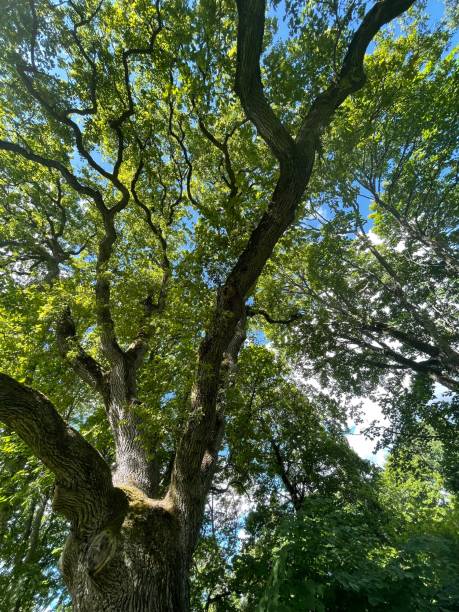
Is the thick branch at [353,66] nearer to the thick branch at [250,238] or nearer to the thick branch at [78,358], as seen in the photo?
the thick branch at [250,238]

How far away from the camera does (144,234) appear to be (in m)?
9.92

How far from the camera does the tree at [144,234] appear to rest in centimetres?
310

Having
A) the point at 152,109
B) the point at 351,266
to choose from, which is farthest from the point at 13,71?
the point at 351,266

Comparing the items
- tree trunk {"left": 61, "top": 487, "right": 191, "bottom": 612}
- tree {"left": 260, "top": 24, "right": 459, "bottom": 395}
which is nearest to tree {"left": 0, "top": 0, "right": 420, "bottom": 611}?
tree trunk {"left": 61, "top": 487, "right": 191, "bottom": 612}

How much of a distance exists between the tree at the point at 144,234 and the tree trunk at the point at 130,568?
0.02 meters

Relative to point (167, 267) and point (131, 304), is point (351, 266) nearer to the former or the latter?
point (167, 267)

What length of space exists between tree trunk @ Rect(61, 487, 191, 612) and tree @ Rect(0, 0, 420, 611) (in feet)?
0.05

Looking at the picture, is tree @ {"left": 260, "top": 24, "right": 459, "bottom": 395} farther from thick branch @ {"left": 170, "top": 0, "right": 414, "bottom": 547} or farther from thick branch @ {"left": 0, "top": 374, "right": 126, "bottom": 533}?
thick branch @ {"left": 0, "top": 374, "right": 126, "bottom": 533}

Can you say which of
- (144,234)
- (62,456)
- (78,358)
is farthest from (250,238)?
(144,234)

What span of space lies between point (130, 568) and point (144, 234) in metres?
8.85

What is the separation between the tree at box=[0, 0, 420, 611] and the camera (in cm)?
310

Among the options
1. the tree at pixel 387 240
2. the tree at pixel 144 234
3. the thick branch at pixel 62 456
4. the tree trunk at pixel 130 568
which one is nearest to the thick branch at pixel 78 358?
the tree at pixel 144 234

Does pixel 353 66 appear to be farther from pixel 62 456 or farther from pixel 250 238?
pixel 62 456

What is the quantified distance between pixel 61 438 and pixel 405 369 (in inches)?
497
